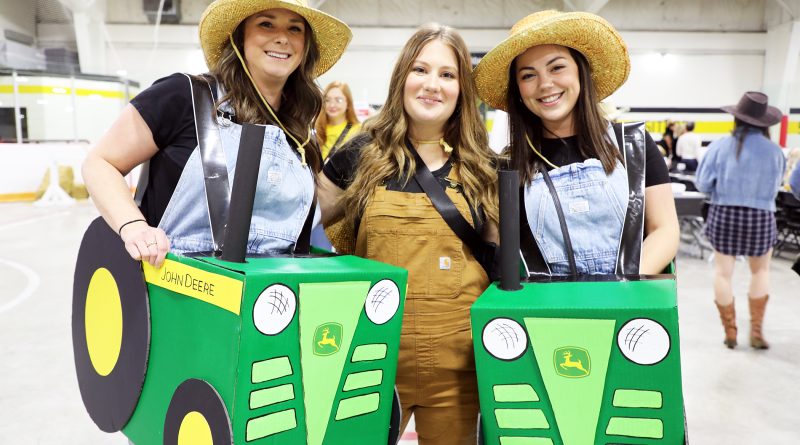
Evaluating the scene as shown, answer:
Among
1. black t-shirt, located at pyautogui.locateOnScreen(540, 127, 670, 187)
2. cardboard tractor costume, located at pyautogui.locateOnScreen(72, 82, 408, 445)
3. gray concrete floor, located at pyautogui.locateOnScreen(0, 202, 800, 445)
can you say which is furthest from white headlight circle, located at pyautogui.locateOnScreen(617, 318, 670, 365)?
gray concrete floor, located at pyautogui.locateOnScreen(0, 202, 800, 445)

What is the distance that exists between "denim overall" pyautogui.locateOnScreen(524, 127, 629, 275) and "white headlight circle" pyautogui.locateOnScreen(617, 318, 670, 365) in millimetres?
433

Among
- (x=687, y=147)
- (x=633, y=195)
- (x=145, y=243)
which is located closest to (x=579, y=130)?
(x=633, y=195)

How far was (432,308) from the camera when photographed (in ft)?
5.03

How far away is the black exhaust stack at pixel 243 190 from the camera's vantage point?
42.3 inches

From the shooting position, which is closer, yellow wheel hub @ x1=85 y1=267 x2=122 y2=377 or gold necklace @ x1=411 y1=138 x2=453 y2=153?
yellow wheel hub @ x1=85 y1=267 x2=122 y2=377

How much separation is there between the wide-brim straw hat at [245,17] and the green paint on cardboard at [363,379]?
0.85 metres

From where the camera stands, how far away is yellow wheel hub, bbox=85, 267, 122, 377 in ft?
4.40

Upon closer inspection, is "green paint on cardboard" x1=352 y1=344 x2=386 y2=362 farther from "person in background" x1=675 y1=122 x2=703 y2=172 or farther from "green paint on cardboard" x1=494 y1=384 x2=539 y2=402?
"person in background" x1=675 y1=122 x2=703 y2=172

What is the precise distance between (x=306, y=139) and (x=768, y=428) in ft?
9.16

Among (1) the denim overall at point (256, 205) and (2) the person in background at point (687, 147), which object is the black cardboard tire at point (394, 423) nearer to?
(1) the denim overall at point (256, 205)

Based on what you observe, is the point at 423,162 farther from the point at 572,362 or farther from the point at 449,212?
the point at 572,362

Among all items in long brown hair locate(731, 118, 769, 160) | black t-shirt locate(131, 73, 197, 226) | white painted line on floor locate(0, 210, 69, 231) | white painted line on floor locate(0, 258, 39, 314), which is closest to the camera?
black t-shirt locate(131, 73, 197, 226)

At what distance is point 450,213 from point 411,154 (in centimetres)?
21

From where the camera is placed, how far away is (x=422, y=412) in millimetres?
1580
